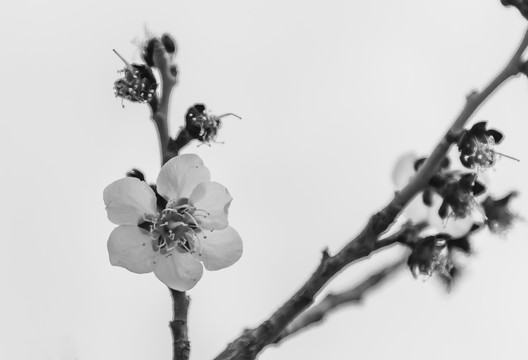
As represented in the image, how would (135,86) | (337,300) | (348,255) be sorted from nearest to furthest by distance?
(348,255) → (135,86) → (337,300)

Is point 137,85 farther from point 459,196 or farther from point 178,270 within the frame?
point 459,196

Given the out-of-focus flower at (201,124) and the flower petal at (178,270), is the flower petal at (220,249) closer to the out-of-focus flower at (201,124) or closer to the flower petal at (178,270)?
the flower petal at (178,270)

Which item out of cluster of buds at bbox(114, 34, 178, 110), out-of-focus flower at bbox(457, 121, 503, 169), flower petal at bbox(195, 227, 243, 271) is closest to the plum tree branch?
out-of-focus flower at bbox(457, 121, 503, 169)

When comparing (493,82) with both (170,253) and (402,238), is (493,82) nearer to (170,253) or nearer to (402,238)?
(402,238)

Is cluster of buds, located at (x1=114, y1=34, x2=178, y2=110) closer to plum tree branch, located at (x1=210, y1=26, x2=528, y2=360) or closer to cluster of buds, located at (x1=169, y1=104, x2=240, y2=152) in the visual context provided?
cluster of buds, located at (x1=169, y1=104, x2=240, y2=152)

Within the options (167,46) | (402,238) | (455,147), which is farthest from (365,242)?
(167,46)

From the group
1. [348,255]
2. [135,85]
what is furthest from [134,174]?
[348,255]

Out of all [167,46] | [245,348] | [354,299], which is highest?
[167,46]
